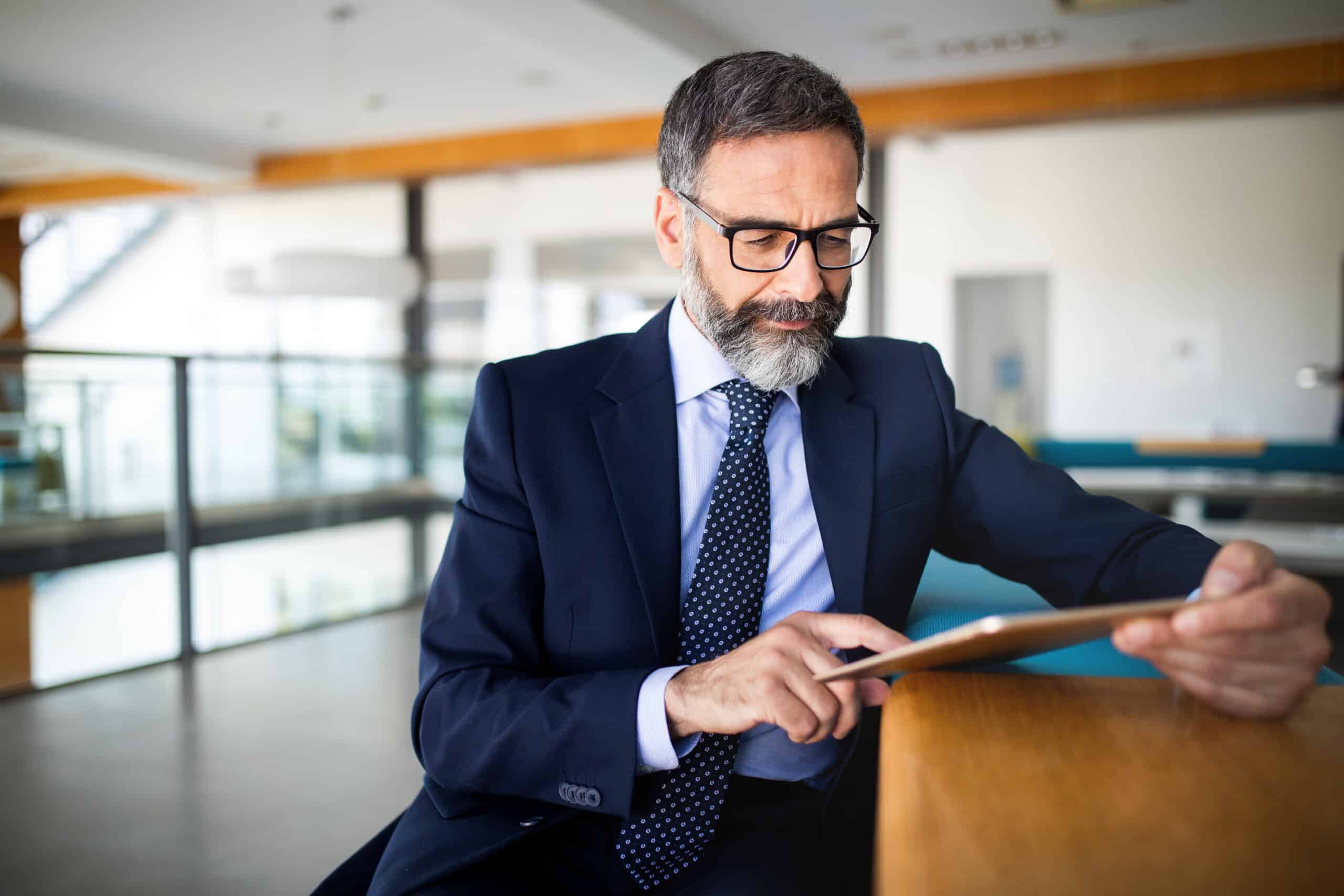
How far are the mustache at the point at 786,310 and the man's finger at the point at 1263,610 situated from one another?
530 mm

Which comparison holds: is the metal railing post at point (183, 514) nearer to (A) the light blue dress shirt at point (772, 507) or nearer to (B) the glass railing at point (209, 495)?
(B) the glass railing at point (209, 495)

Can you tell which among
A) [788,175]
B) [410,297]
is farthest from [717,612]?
[410,297]

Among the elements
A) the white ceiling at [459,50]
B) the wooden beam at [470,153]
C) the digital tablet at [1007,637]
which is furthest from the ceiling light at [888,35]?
the digital tablet at [1007,637]

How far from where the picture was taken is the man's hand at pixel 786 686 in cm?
80

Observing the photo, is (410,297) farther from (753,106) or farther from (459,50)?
(753,106)

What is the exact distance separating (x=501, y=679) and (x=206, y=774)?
1860mm

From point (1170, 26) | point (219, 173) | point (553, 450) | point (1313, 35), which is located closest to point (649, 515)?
point (553, 450)

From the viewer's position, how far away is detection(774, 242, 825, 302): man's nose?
1.07 metres

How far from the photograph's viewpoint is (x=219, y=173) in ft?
32.7

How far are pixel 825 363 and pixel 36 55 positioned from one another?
7.87m

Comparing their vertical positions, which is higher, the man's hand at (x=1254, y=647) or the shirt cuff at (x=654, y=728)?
the man's hand at (x=1254, y=647)

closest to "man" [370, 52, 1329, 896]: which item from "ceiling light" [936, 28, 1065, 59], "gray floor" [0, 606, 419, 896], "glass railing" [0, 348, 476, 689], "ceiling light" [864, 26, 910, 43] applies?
"gray floor" [0, 606, 419, 896]

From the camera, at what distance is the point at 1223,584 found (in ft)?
2.29

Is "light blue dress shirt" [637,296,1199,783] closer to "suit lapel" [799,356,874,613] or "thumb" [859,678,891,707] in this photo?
"suit lapel" [799,356,874,613]
